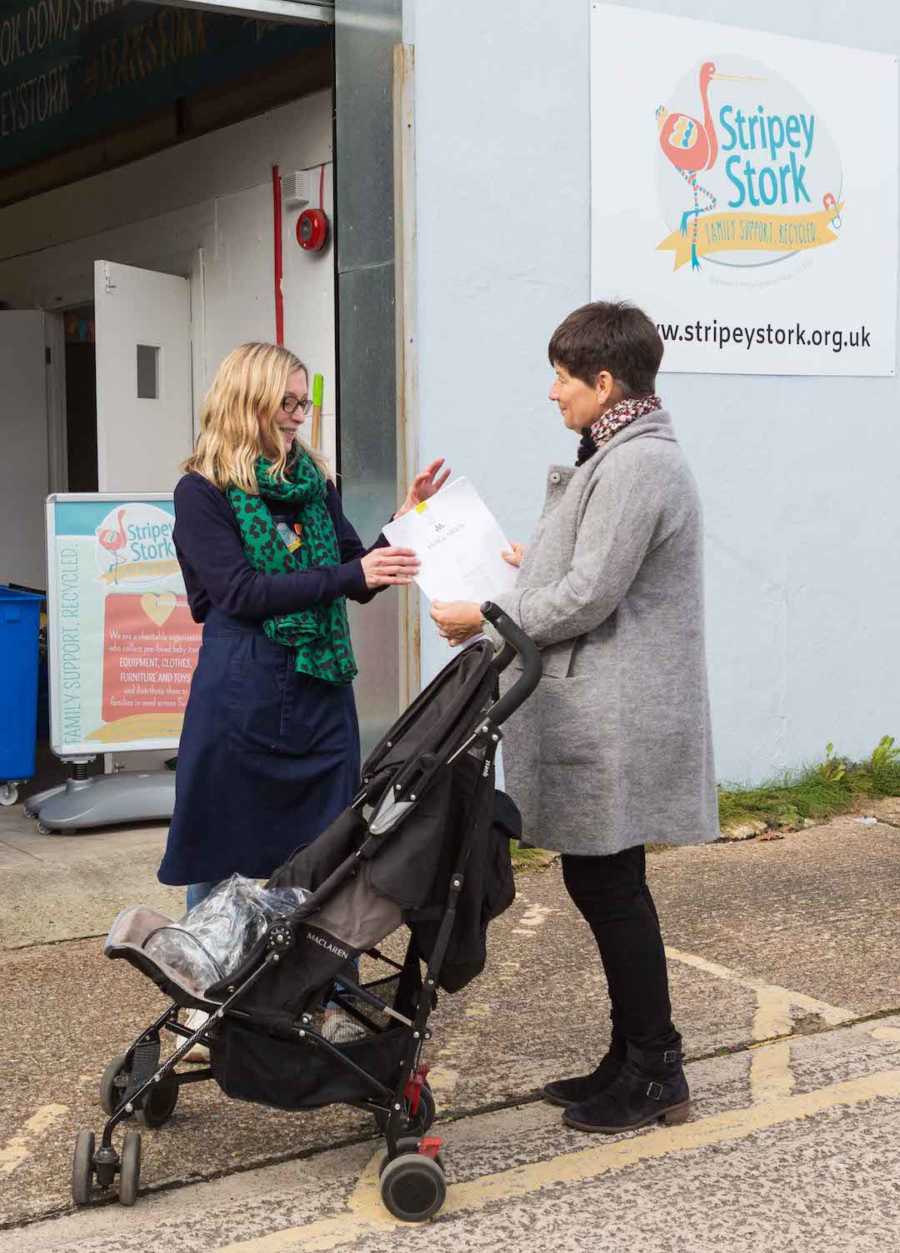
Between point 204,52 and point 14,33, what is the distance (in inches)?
100.0

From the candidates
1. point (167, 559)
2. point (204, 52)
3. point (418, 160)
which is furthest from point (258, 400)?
point (204, 52)

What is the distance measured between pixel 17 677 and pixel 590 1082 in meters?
3.93

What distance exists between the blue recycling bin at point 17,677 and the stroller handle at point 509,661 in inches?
160

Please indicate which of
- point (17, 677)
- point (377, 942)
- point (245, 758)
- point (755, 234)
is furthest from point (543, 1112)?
point (755, 234)

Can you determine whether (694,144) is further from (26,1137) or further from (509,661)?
(26,1137)

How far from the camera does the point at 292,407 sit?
161 inches

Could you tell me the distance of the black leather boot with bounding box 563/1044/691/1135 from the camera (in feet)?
12.4

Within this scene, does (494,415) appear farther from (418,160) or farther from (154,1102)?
(154,1102)

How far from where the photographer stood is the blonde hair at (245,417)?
157 inches

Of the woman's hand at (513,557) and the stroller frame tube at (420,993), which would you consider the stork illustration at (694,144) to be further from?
the stroller frame tube at (420,993)

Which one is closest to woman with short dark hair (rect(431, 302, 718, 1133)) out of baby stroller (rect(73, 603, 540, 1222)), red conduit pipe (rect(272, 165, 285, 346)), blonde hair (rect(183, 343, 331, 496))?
baby stroller (rect(73, 603, 540, 1222))

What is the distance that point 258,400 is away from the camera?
4004mm

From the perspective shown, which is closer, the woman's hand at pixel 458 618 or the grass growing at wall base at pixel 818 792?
the woman's hand at pixel 458 618

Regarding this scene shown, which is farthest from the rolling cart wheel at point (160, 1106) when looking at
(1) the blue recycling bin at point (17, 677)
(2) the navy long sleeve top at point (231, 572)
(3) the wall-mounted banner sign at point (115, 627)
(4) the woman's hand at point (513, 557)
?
(1) the blue recycling bin at point (17, 677)
